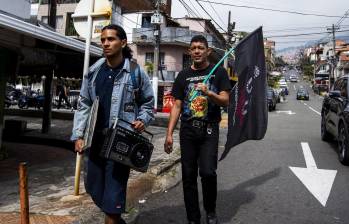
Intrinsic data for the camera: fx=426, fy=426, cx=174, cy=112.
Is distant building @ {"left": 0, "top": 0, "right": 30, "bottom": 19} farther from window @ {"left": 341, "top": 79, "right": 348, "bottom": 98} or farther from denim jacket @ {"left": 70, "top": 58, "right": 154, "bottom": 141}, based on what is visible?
window @ {"left": 341, "top": 79, "right": 348, "bottom": 98}

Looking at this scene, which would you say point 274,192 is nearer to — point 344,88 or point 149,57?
point 344,88

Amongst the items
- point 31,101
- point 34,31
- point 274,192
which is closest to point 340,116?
point 274,192

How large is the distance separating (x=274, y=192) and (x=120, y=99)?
3.41 m

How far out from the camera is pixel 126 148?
3.51 metres

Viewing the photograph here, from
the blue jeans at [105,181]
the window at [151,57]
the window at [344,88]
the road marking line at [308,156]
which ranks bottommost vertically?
the road marking line at [308,156]

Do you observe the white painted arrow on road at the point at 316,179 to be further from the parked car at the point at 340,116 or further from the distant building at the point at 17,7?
the distant building at the point at 17,7

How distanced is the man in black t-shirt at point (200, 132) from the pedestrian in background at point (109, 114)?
0.77 metres

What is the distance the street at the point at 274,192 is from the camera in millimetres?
4987

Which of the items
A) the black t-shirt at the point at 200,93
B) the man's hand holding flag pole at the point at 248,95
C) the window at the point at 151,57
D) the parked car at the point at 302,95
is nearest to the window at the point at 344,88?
the man's hand holding flag pole at the point at 248,95

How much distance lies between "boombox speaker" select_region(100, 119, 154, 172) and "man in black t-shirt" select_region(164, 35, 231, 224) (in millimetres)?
781

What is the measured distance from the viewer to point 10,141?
1136 centimetres

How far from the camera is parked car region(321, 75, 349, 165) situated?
316 inches

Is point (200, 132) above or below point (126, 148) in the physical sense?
above

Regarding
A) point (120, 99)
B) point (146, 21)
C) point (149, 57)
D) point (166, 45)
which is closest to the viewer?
point (120, 99)
